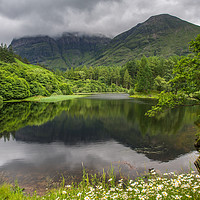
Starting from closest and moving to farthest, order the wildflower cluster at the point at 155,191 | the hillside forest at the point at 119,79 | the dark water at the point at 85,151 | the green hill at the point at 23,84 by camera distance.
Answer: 1. the wildflower cluster at the point at 155,191
2. the hillside forest at the point at 119,79
3. the dark water at the point at 85,151
4. the green hill at the point at 23,84

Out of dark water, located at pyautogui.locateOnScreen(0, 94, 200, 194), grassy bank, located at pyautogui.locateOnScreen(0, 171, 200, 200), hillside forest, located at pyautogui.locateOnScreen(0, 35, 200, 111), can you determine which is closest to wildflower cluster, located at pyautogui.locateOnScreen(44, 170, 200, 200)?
grassy bank, located at pyautogui.locateOnScreen(0, 171, 200, 200)

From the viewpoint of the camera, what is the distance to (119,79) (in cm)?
15900

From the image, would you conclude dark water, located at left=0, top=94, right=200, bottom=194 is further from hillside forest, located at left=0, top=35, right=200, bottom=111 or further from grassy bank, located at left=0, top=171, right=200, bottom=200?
hillside forest, located at left=0, top=35, right=200, bottom=111

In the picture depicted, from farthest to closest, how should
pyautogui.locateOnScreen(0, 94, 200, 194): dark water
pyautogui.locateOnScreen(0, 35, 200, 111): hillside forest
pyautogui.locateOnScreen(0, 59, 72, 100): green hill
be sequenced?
pyautogui.locateOnScreen(0, 59, 72, 100): green hill < pyautogui.locateOnScreen(0, 94, 200, 194): dark water < pyautogui.locateOnScreen(0, 35, 200, 111): hillside forest

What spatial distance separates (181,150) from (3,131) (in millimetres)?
25477

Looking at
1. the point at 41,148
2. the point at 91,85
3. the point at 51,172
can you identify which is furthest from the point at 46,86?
the point at 51,172

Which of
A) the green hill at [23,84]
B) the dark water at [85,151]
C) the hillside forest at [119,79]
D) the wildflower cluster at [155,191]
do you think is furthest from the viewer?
the green hill at [23,84]

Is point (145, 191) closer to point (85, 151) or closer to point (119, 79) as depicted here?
point (85, 151)

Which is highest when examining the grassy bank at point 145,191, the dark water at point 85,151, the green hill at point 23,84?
the green hill at point 23,84

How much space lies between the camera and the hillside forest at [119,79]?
377 inches

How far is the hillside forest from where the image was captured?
9570mm

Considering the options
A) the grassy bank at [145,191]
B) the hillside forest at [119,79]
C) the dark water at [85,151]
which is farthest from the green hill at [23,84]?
the grassy bank at [145,191]

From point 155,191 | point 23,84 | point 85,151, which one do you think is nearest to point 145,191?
→ point 155,191

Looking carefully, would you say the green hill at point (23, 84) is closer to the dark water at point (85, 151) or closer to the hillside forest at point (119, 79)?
the hillside forest at point (119, 79)
